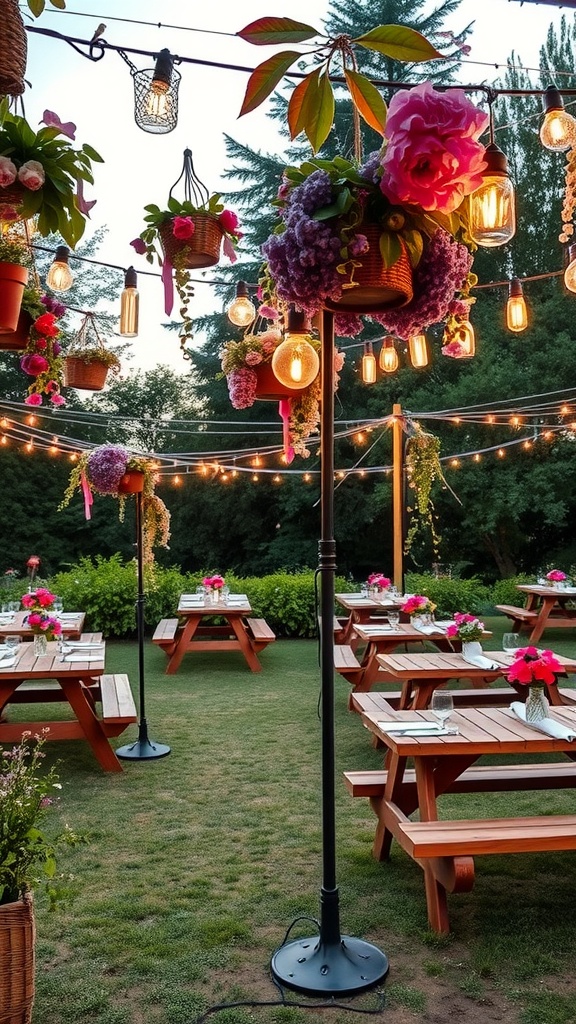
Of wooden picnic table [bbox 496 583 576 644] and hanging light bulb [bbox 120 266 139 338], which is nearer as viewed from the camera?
hanging light bulb [bbox 120 266 139 338]

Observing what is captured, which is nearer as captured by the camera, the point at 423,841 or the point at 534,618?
the point at 423,841

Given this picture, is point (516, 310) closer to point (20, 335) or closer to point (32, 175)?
point (20, 335)

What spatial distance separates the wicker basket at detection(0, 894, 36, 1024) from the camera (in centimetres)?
211

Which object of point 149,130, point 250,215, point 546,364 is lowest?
point 149,130

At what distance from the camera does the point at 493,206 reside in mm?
2326

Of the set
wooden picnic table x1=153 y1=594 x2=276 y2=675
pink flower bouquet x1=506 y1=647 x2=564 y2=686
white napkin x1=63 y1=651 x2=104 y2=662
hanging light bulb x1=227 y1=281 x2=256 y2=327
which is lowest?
wooden picnic table x1=153 y1=594 x2=276 y2=675

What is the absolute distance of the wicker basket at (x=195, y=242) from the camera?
2936mm

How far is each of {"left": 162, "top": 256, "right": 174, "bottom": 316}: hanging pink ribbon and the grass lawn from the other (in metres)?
1.99

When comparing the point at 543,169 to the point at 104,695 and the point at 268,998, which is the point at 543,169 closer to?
the point at 104,695

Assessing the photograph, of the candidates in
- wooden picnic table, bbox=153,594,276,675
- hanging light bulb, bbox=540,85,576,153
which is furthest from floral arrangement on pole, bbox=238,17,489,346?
wooden picnic table, bbox=153,594,276,675

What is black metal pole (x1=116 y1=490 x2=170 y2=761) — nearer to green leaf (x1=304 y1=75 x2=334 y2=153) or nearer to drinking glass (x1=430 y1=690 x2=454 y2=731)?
drinking glass (x1=430 y1=690 x2=454 y2=731)

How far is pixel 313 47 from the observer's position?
1389 millimetres

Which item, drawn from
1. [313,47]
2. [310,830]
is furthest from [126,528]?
[313,47]

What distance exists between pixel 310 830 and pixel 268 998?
1463mm
